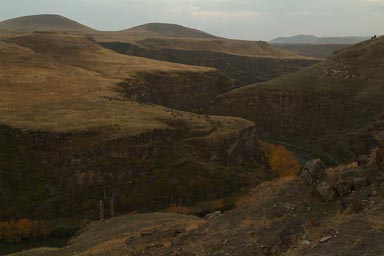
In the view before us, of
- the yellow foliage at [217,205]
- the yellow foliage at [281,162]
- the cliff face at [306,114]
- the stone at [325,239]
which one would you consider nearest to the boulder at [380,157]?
the stone at [325,239]

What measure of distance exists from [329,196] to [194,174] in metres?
59.7

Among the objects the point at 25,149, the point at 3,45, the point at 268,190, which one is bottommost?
the point at 25,149

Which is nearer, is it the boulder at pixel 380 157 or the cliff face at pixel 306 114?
the boulder at pixel 380 157

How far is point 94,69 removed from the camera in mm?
174250

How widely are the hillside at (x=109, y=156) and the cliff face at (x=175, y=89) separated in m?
30.4

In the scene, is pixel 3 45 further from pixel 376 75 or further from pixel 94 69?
pixel 376 75

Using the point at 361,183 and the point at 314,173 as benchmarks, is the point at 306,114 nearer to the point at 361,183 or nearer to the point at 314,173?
the point at 314,173

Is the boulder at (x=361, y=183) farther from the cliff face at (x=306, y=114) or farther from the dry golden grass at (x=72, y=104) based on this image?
the cliff face at (x=306, y=114)

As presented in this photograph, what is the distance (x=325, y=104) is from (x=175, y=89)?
57144 millimetres

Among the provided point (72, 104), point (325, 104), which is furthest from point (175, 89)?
point (72, 104)

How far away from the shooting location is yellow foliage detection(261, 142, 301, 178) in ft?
327

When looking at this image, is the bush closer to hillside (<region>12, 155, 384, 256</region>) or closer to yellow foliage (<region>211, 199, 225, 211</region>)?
yellow foliage (<region>211, 199, 225, 211</region>)

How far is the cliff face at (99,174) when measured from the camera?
76.9 m

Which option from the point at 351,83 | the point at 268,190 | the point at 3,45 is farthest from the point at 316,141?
the point at 3,45
